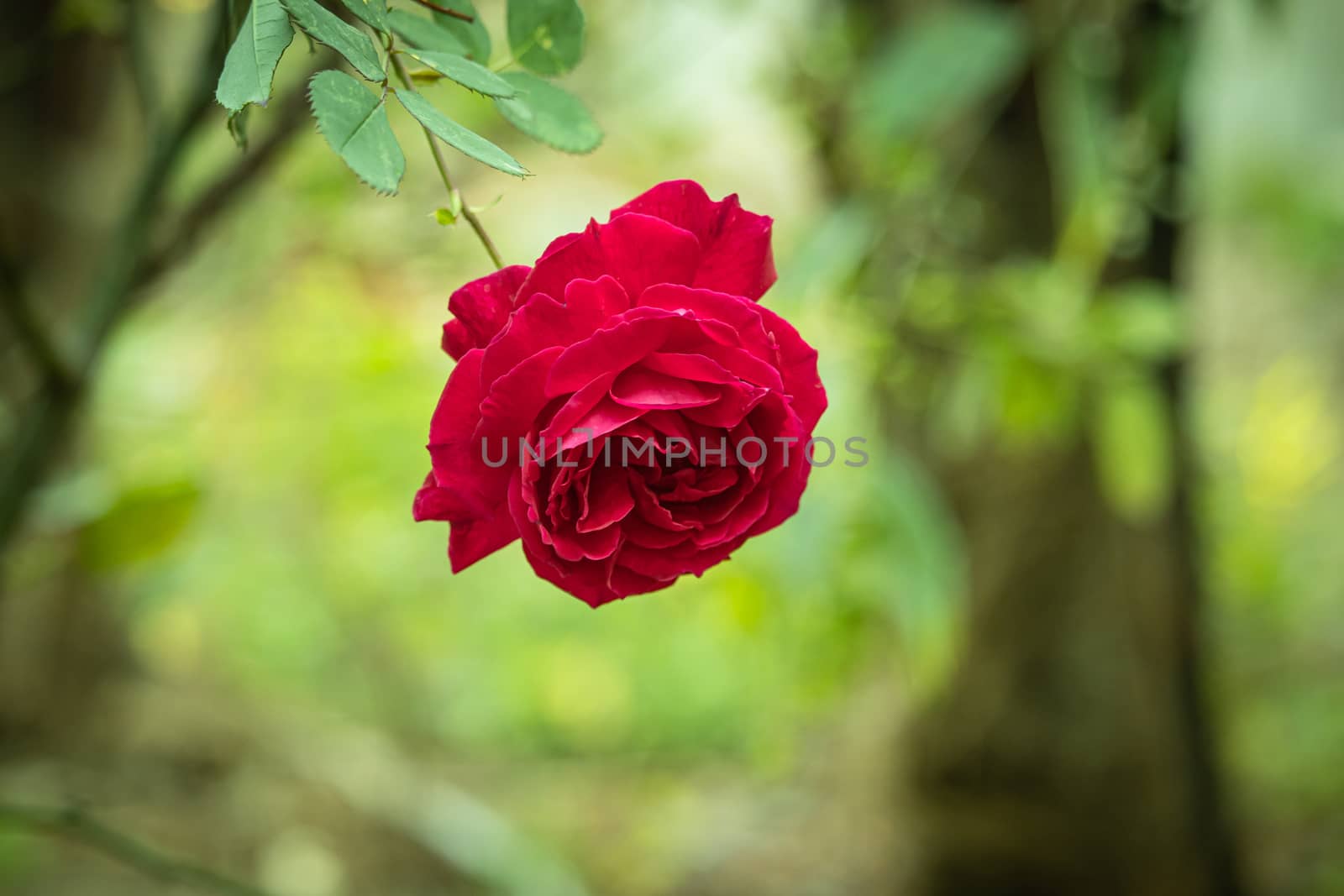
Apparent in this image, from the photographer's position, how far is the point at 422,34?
0.33 meters

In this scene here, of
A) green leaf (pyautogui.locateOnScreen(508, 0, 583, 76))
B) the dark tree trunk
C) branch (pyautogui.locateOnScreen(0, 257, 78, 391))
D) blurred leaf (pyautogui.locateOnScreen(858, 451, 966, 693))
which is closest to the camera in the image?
green leaf (pyautogui.locateOnScreen(508, 0, 583, 76))

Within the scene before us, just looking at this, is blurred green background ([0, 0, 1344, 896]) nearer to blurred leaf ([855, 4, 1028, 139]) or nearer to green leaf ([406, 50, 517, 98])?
blurred leaf ([855, 4, 1028, 139])

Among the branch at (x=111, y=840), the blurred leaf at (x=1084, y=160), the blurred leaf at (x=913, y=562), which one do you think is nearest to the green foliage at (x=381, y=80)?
the branch at (x=111, y=840)

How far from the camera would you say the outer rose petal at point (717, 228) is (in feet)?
0.99

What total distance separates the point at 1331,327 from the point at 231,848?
3.24m

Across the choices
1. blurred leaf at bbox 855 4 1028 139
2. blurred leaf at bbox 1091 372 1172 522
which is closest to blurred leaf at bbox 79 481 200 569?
blurred leaf at bbox 855 4 1028 139

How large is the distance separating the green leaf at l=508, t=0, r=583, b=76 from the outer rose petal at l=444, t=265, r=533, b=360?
101 millimetres

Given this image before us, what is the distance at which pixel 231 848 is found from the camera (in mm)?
1145

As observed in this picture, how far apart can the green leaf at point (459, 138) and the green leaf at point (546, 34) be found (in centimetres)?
8

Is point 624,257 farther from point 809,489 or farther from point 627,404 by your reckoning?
point 809,489

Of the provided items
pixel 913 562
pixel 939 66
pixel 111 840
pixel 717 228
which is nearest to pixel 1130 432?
pixel 913 562

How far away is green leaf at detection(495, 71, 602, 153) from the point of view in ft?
1.10

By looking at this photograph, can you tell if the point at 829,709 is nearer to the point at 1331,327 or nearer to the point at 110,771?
the point at 110,771

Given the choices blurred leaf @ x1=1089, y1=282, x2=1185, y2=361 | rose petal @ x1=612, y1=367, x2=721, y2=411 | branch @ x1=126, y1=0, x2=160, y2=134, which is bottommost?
rose petal @ x1=612, y1=367, x2=721, y2=411
